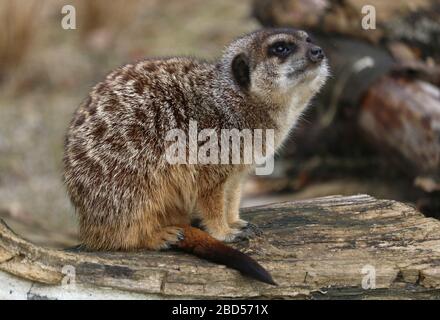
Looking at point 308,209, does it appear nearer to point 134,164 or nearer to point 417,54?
point 134,164

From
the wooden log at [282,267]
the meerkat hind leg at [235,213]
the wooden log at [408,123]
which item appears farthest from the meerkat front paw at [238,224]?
the wooden log at [408,123]

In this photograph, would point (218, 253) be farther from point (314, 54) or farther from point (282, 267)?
point (314, 54)

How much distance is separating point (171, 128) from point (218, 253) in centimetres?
64

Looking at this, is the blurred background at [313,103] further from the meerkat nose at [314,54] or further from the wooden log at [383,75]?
the meerkat nose at [314,54]

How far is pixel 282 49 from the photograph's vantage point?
3.77 m

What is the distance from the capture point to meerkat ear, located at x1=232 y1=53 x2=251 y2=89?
12.8ft

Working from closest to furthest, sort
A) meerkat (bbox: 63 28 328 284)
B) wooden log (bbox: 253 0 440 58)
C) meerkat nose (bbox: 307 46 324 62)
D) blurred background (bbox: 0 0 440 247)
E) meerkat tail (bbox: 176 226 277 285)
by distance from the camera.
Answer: meerkat tail (bbox: 176 226 277 285), meerkat (bbox: 63 28 328 284), meerkat nose (bbox: 307 46 324 62), blurred background (bbox: 0 0 440 247), wooden log (bbox: 253 0 440 58)

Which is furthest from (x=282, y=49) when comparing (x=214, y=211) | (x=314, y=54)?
(x=214, y=211)

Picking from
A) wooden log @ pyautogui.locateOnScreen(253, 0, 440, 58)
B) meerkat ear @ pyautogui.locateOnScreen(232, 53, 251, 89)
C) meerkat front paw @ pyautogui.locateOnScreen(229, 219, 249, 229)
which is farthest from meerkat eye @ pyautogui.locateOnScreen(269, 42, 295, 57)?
wooden log @ pyautogui.locateOnScreen(253, 0, 440, 58)

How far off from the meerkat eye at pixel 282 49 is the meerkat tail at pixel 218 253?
0.95 metres

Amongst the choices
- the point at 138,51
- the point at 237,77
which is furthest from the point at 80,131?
the point at 138,51

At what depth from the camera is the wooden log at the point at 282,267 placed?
128 inches

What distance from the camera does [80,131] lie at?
12.2 feet

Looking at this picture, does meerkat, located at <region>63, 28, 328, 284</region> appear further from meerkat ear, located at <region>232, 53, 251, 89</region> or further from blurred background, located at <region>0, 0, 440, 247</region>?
blurred background, located at <region>0, 0, 440, 247</region>
